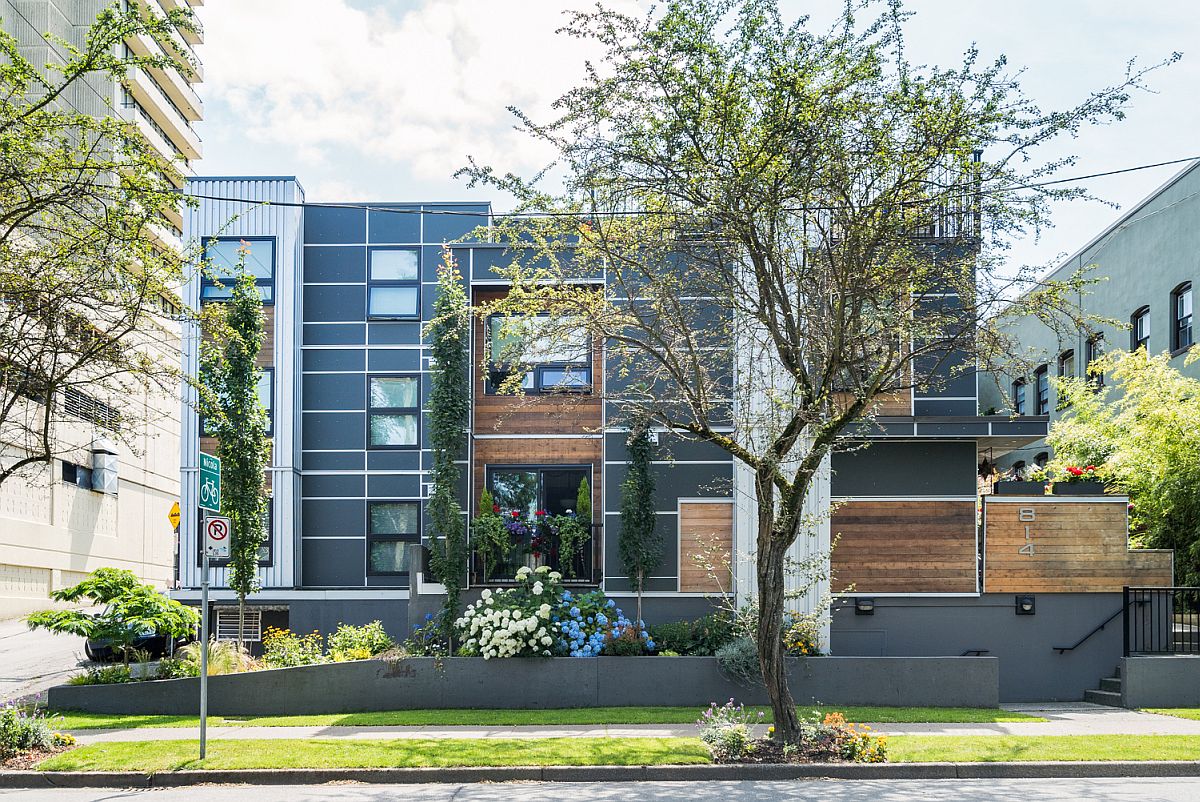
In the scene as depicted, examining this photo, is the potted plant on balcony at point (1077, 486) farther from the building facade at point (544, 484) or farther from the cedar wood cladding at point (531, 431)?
the cedar wood cladding at point (531, 431)

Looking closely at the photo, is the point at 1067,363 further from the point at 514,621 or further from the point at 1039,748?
the point at 1039,748

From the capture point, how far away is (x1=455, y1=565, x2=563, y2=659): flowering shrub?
16609 mm

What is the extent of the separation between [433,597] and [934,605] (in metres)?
9.02

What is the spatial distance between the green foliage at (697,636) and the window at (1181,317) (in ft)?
59.0

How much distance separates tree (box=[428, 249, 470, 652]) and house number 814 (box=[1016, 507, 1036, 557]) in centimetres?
970

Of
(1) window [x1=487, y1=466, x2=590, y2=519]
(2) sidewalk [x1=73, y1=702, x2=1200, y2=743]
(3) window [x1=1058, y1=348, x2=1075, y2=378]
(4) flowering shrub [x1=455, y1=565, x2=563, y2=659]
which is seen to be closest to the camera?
(2) sidewalk [x1=73, y1=702, x2=1200, y2=743]

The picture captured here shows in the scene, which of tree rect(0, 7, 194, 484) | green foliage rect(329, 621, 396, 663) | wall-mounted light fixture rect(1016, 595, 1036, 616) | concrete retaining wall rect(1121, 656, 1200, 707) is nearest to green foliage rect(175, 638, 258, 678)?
green foliage rect(329, 621, 396, 663)

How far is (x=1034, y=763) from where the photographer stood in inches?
459

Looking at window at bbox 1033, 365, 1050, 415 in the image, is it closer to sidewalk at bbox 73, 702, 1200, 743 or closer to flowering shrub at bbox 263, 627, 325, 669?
sidewalk at bbox 73, 702, 1200, 743

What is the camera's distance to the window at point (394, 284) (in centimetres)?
2284

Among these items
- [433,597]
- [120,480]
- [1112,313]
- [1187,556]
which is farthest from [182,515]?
[1112,313]

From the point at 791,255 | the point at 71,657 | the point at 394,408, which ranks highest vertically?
the point at 791,255

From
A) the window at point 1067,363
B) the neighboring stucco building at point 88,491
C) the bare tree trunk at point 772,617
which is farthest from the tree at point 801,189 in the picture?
the window at point 1067,363

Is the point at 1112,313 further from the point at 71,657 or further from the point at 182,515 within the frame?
the point at 71,657
